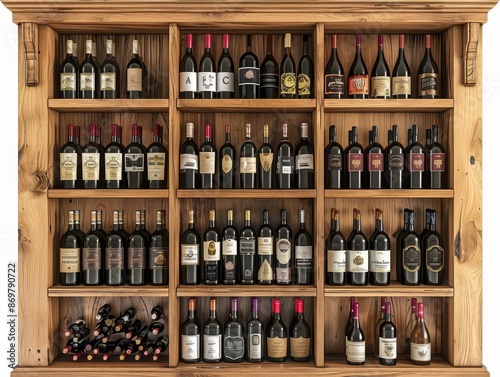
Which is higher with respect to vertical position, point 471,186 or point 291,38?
point 291,38

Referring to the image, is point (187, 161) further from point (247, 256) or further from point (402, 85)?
point (402, 85)

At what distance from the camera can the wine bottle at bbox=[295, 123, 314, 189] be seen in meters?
2.37

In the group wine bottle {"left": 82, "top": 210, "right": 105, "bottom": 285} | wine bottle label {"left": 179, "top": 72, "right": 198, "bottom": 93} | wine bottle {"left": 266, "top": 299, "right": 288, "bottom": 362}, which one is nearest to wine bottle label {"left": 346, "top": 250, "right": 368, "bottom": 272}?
Answer: wine bottle {"left": 266, "top": 299, "right": 288, "bottom": 362}

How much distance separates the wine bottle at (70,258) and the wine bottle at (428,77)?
1.69 meters

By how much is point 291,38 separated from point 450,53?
28.8 inches

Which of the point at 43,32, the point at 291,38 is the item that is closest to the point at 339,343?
the point at 291,38

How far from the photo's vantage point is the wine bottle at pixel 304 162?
7.76ft

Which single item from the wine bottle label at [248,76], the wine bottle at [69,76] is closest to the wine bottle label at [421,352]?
the wine bottle label at [248,76]

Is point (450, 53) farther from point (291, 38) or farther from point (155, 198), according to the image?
point (155, 198)

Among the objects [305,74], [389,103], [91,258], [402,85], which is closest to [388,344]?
[389,103]

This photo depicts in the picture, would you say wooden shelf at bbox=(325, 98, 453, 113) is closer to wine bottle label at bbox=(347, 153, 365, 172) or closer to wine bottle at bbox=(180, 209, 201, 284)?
wine bottle label at bbox=(347, 153, 365, 172)

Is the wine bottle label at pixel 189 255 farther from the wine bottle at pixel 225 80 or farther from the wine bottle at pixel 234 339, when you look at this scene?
the wine bottle at pixel 225 80

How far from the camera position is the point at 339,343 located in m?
2.52

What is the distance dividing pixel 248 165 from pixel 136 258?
0.65 m
